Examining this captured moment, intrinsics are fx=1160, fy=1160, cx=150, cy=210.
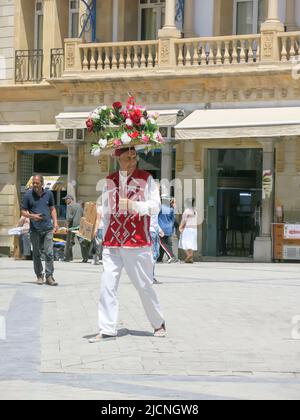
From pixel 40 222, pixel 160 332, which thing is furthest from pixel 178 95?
pixel 160 332

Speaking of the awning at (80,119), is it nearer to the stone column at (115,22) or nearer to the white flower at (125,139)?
the stone column at (115,22)

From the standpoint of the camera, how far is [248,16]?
31578 millimetres

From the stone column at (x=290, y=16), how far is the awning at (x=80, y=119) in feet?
12.0

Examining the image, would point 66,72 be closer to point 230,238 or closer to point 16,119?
point 16,119

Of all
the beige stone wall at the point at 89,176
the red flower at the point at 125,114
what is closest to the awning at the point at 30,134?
the beige stone wall at the point at 89,176

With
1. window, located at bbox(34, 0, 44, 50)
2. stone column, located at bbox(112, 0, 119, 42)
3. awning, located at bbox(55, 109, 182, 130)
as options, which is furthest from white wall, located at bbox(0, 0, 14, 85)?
stone column, located at bbox(112, 0, 119, 42)

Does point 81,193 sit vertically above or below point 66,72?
below

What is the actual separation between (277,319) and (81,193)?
1988 centimetres

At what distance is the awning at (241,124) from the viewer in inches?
1088

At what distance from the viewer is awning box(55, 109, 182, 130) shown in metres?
29.9

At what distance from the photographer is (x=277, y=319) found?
1337 centimetres

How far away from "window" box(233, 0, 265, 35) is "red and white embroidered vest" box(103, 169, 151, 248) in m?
20.5
